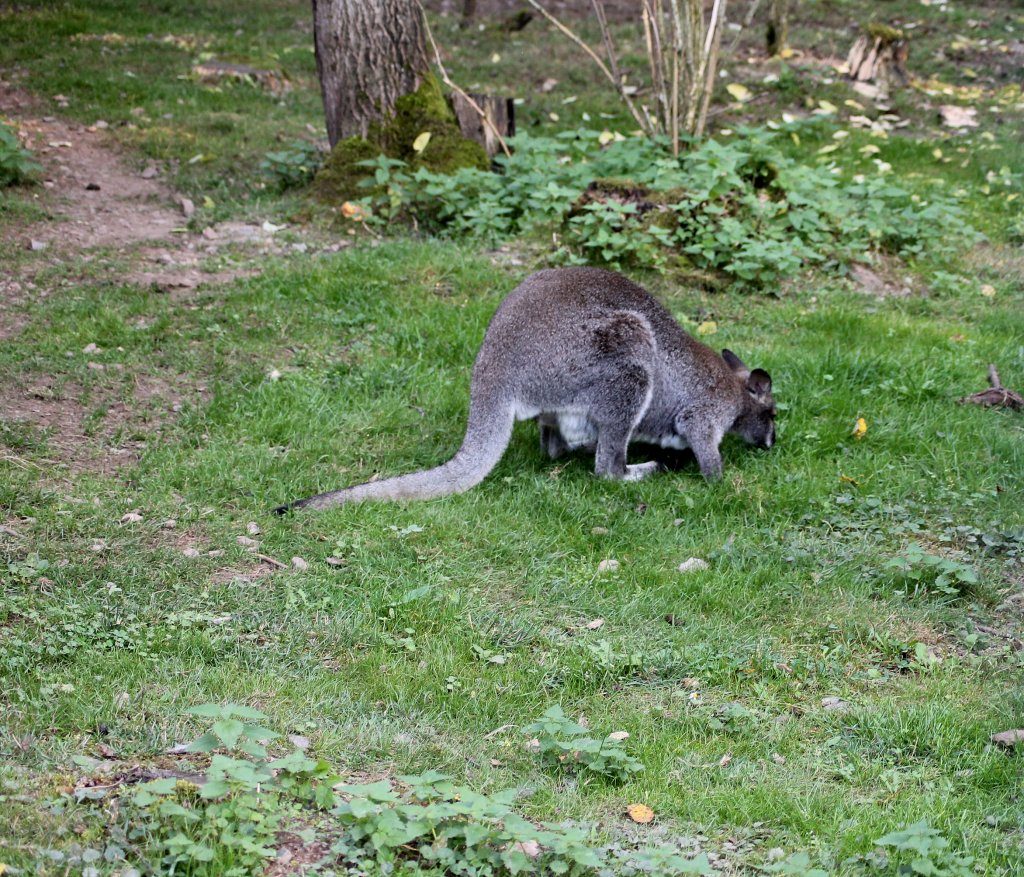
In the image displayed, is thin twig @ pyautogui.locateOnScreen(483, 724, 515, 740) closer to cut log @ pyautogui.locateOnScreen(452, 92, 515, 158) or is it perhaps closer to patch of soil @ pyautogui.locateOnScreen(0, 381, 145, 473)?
patch of soil @ pyautogui.locateOnScreen(0, 381, 145, 473)

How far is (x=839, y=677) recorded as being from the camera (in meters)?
4.63

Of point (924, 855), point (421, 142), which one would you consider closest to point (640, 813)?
point (924, 855)

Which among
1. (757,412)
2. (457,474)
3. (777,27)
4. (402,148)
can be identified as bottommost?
(457,474)

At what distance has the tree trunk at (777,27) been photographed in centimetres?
1523

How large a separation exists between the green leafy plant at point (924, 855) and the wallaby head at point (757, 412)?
3.51 meters

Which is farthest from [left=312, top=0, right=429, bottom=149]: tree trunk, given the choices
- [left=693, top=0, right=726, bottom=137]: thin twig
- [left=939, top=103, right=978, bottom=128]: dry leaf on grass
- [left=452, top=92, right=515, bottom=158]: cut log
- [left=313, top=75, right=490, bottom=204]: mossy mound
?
[left=939, top=103, right=978, bottom=128]: dry leaf on grass

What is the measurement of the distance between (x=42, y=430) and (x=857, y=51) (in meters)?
12.0

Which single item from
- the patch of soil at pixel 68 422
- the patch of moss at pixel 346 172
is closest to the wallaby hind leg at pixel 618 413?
the patch of soil at pixel 68 422

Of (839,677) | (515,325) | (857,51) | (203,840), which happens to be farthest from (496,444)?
(857,51)

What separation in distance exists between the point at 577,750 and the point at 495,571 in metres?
1.53

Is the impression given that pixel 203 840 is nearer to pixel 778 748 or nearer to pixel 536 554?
pixel 778 748

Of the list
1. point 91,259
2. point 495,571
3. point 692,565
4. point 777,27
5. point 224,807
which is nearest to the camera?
point 224,807

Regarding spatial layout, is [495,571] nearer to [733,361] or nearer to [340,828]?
[340,828]

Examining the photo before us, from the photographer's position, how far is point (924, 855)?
3230 mm
